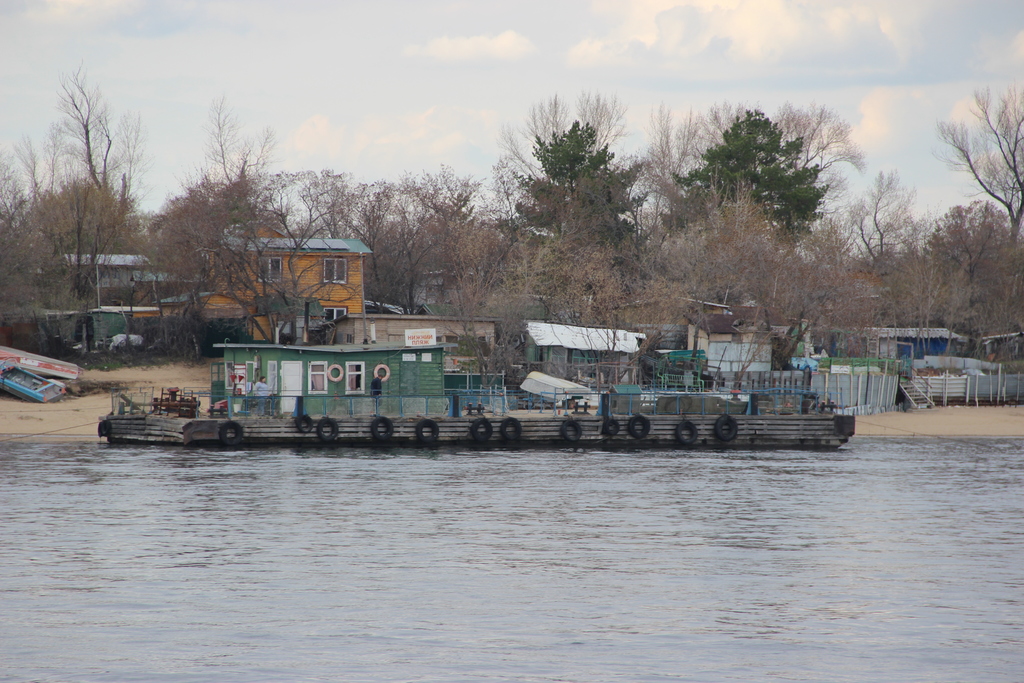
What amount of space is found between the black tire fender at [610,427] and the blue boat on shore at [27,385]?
22997 mm

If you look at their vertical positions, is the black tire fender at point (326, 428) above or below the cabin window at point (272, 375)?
below

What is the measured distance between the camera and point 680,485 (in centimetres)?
2594

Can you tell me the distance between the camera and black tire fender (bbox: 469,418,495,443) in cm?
3294

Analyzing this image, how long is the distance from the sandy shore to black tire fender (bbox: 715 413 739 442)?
8.91m

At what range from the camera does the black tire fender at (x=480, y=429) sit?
3294 centimetres

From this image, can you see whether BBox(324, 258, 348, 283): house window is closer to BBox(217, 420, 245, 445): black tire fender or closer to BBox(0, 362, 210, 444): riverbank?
BBox(0, 362, 210, 444): riverbank

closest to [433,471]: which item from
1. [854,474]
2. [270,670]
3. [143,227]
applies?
[854,474]

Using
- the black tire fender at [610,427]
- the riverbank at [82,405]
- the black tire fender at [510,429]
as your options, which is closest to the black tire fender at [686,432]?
the black tire fender at [610,427]

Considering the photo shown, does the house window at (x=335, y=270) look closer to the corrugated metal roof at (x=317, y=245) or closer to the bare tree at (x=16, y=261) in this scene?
the corrugated metal roof at (x=317, y=245)

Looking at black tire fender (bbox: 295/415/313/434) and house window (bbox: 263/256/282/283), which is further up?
house window (bbox: 263/256/282/283)

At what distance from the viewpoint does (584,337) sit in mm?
47125

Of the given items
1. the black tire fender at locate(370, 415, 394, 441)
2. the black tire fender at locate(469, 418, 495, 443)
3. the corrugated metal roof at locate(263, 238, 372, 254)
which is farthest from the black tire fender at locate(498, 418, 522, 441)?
the corrugated metal roof at locate(263, 238, 372, 254)

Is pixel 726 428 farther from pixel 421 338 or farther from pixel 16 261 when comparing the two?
pixel 16 261

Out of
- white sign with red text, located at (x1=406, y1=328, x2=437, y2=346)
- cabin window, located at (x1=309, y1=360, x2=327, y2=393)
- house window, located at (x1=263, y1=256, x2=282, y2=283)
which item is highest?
house window, located at (x1=263, y1=256, x2=282, y2=283)
